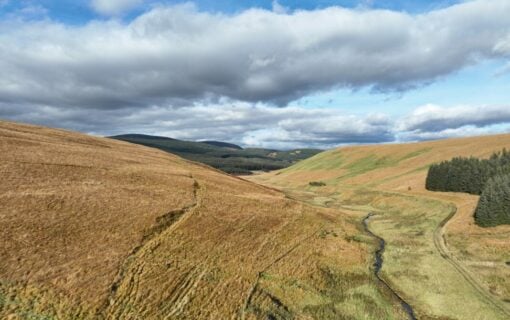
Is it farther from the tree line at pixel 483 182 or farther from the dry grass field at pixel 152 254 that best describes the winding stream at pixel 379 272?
the tree line at pixel 483 182

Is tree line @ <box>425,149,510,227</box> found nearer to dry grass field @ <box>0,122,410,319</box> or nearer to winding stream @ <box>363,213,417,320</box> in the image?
winding stream @ <box>363,213,417,320</box>

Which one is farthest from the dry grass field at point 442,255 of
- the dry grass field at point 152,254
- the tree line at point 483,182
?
the dry grass field at point 152,254

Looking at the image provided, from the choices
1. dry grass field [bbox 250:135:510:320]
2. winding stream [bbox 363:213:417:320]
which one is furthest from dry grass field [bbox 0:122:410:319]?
dry grass field [bbox 250:135:510:320]

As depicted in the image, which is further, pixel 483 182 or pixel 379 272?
pixel 483 182

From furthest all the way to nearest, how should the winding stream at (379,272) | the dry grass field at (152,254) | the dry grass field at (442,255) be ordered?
1. the dry grass field at (442,255)
2. the winding stream at (379,272)
3. the dry grass field at (152,254)

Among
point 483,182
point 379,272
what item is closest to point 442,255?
point 379,272

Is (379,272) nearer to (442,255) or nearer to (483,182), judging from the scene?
(442,255)
